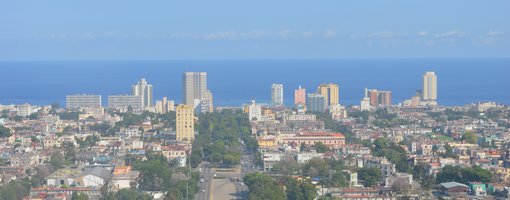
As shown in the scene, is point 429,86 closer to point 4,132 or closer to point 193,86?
point 193,86

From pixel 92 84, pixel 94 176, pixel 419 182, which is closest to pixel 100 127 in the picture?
pixel 94 176

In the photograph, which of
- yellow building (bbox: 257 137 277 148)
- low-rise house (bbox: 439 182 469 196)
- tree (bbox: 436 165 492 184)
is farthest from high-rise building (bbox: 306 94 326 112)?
low-rise house (bbox: 439 182 469 196)

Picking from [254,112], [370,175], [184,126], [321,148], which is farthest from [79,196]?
[254,112]

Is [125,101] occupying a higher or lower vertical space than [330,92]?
lower

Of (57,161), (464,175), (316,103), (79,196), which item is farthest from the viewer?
(316,103)

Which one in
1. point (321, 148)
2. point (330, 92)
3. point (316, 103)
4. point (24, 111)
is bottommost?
point (321, 148)

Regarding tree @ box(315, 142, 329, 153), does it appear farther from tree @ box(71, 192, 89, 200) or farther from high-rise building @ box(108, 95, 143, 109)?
high-rise building @ box(108, 95, 143, 109)

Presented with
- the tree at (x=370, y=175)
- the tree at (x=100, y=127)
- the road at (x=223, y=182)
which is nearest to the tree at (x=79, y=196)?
the road at (x=223, y=182)
